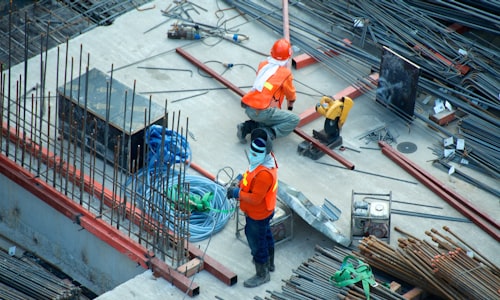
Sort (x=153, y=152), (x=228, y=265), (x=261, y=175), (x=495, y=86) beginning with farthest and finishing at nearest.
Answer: (x=495, y=86) < (x=153, y=152) < (x=228, y=265) < (x=261, y=175)

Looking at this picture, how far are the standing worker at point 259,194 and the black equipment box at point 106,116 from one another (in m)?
2.23

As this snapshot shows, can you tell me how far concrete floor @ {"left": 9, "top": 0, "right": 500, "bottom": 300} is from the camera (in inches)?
714

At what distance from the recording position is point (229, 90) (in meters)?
21.5

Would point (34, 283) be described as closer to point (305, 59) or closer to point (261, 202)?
point (261, 202)

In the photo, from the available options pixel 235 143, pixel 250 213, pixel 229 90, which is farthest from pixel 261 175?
pixel 229 90

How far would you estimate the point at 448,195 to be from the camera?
63.4 ft

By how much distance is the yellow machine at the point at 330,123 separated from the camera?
19.8 meters

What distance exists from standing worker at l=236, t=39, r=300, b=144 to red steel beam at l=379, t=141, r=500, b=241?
1636mm

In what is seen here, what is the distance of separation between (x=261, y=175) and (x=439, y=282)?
2.78 metres

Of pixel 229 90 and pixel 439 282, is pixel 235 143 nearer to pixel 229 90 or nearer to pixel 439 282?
pixel 229 90

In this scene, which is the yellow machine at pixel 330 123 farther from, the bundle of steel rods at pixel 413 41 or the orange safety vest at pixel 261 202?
the orange safety vest at pixel 261 202


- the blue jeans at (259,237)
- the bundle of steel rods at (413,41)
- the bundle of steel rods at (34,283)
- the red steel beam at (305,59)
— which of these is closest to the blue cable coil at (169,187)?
the blue jeans at (259,237)

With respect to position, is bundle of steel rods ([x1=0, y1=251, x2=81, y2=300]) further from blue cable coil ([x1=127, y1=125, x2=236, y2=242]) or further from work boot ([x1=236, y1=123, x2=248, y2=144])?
work boot ([x1=236, y1=123, x2=248, y2=144])

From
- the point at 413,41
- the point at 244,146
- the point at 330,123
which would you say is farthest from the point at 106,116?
the point at 413,41
